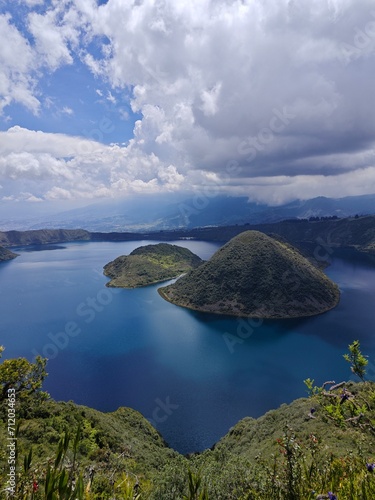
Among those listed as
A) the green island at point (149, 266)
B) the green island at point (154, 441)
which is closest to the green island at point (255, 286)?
the green island at point (149, 266)

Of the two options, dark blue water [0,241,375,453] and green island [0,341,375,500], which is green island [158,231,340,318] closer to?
dark blue water [0,241,375,453]

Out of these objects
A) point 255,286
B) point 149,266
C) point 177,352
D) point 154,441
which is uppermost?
point 149,266

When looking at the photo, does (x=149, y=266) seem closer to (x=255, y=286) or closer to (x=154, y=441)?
(x=255, y=286)

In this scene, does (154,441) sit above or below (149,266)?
below

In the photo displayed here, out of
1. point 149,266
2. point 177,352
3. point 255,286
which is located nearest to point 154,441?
point 177,352

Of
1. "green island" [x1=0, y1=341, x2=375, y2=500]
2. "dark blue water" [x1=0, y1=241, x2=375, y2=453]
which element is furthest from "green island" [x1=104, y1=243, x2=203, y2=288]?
"green island" [x1=0, y1=341, x2=375, y2=500]
